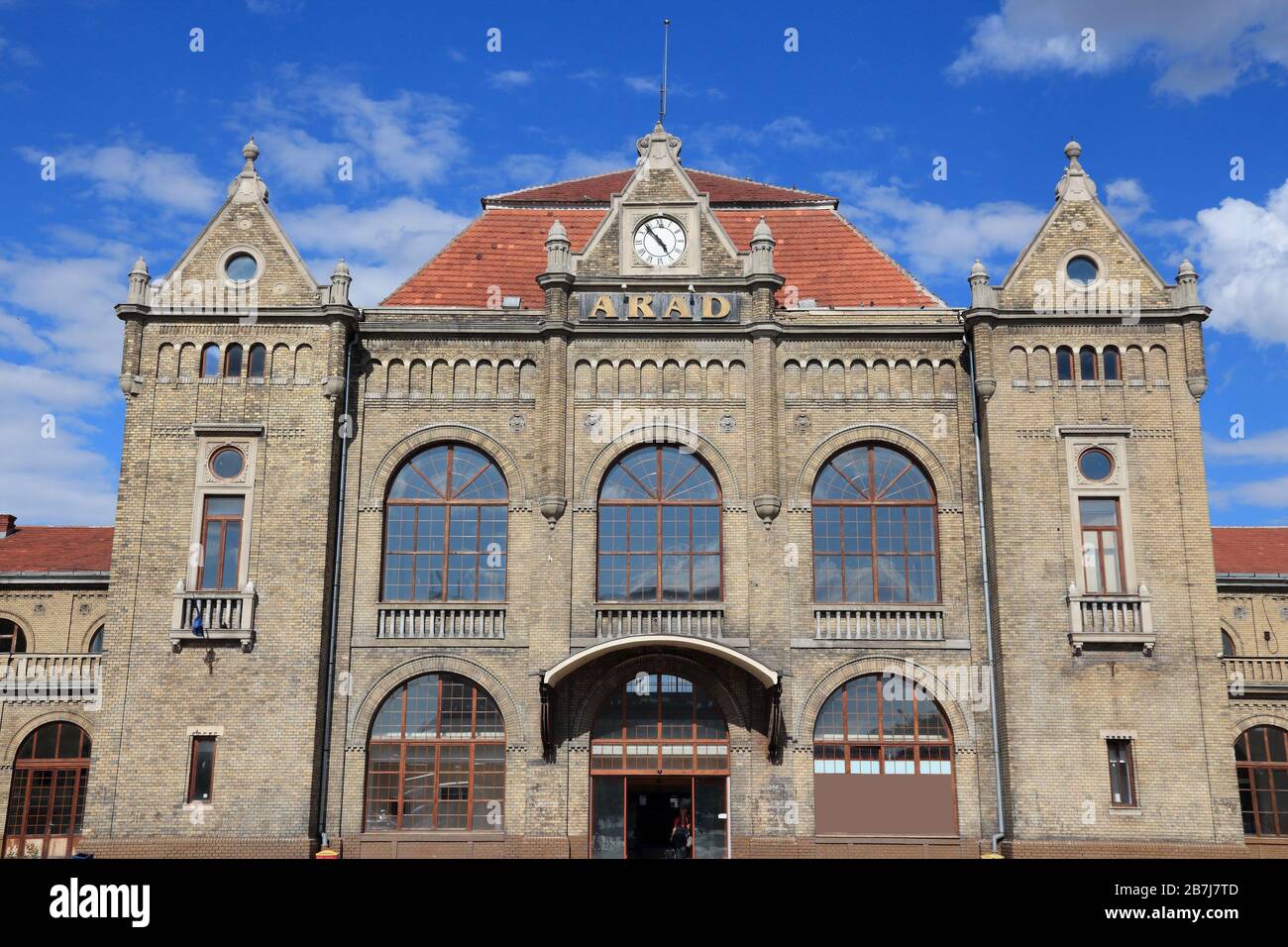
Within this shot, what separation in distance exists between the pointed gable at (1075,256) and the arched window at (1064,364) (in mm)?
1283

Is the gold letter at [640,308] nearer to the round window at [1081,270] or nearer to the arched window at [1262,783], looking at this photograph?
the round window at [1081,270]

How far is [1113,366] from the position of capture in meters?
28.1

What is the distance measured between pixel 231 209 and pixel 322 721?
40.9 feet

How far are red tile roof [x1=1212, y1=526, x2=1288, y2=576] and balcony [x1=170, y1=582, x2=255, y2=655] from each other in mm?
27141

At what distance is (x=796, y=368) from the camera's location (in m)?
28.7

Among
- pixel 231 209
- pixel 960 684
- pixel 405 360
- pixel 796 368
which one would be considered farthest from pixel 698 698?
pixel 231 209

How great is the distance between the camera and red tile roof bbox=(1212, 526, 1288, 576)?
36875 millimetres

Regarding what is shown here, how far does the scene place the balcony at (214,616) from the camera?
26406 millimetres

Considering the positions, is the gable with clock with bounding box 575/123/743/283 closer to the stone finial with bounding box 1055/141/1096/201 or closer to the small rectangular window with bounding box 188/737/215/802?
the stone finial with bounding box 1055/141/1096/201

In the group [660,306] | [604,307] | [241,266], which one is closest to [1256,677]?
[660,306]

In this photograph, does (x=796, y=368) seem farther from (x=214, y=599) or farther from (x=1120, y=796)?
(x=214, y=599)

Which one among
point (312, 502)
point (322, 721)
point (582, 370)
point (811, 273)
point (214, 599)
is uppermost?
point (811, 273)

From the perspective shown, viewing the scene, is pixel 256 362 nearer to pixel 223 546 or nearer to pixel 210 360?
pixel 210 360
